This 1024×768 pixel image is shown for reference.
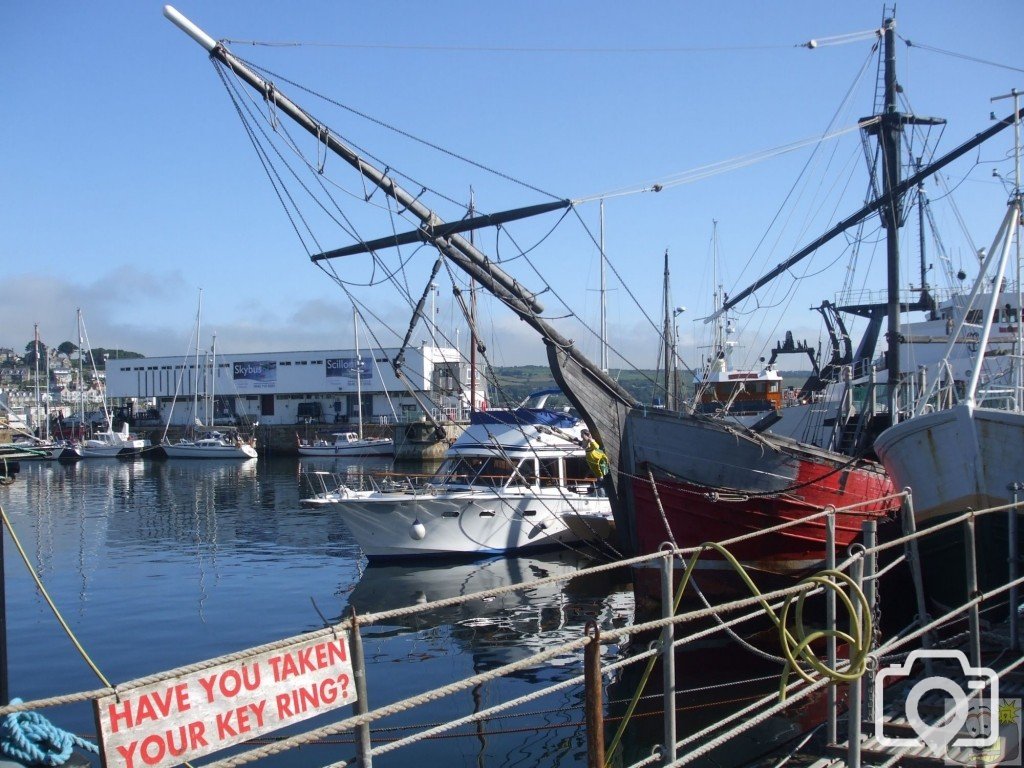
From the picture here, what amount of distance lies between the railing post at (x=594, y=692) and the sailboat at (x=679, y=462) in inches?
380

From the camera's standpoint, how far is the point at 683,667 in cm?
1205

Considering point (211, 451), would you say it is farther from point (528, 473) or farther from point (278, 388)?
point (528, 473)

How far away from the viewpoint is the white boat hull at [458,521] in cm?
1975

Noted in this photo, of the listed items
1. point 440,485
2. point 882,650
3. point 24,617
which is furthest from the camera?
point 440,485

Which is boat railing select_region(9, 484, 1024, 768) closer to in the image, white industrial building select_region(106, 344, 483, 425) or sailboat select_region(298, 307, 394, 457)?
sailboat select_region(298, 307, 394, 457)

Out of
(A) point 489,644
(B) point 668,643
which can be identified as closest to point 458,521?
(A) point 489,644

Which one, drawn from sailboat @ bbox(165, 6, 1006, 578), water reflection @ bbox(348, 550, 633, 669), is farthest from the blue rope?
sailboat @ bbox(165, 6, 1006, 578)

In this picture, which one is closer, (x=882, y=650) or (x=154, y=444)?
(x=882, y=650)

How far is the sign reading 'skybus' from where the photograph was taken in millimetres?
3160

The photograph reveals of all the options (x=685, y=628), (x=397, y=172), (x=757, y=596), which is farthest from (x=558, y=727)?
(x=397, y=172)

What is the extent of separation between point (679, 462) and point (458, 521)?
284 inches

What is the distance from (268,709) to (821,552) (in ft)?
40.9

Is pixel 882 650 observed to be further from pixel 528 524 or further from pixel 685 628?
pixel 528 524

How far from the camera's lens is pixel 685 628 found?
14.2m
